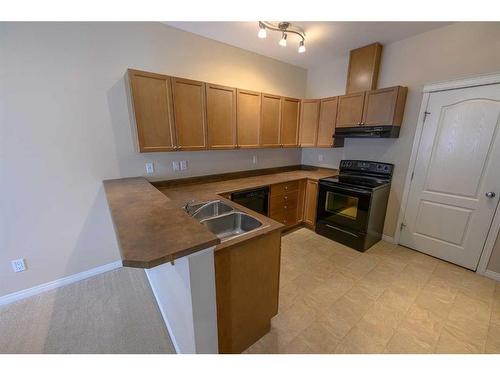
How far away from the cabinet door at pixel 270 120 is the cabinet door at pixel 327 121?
73cm

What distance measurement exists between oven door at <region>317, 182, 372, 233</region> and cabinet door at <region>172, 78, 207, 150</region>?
6.19 feet

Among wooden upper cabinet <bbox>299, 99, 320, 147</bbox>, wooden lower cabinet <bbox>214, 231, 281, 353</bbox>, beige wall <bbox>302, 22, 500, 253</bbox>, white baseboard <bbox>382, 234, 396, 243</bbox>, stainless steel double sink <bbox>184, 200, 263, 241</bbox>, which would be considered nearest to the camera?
wooden lower cabinet <bbox>214, 231, 281, 353</bbox>

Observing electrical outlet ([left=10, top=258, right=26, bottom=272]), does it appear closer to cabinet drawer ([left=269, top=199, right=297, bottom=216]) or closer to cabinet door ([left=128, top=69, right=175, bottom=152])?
cabinet door ([left=128, top=69, right=175, bottom=152])

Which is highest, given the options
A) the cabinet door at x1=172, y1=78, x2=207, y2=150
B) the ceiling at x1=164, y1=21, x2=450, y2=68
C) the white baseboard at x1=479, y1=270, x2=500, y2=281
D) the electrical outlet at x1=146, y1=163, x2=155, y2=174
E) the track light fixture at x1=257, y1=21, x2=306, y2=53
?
the ceiling at x1=164, y1=21, x2=450, y2=68

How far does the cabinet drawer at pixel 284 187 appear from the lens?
2.83 meters

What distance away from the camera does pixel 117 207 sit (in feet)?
4.49

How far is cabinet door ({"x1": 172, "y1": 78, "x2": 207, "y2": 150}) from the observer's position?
6.99 ft

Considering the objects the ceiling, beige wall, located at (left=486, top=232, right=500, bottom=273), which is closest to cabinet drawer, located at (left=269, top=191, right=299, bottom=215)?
the ceiling

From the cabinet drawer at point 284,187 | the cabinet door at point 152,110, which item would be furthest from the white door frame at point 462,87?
the cabinet door at point 152,110

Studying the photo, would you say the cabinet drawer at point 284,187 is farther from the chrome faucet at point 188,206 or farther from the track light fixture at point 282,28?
the track light fixture at point 282,28

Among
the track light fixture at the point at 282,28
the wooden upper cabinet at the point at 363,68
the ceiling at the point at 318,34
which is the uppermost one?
the ceiling at the point at 318,34

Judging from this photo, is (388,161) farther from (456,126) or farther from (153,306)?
(153,306)

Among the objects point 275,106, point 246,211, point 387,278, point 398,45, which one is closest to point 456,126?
point 398,45

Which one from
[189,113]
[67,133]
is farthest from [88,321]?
[189,113]
